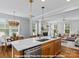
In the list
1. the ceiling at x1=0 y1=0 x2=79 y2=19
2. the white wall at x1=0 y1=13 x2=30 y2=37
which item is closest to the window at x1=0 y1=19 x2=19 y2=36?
the white wall at x1=0 y1=13 x2=30 y2=37

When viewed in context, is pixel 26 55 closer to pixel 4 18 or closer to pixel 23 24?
pixel 4 18

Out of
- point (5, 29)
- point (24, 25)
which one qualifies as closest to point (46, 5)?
point (5, 29)

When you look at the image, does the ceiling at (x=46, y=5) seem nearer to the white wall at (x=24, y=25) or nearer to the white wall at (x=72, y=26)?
the white wall at (x=24, y=25)

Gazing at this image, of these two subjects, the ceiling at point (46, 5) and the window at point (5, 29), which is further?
the window at point (5, 29)

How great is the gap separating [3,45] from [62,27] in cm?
884

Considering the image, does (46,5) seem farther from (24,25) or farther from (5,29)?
(24,25)

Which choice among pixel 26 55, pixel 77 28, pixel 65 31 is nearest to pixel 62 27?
pixel 65 31

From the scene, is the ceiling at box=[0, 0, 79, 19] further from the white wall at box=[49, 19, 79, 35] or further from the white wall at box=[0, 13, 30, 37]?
the white wall at box=[49, 19, 79, 35]

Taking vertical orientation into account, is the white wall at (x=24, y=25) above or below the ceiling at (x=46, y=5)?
below

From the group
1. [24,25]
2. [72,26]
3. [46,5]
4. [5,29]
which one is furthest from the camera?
[72,26]

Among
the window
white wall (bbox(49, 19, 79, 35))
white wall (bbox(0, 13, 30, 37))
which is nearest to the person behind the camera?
Result: the window

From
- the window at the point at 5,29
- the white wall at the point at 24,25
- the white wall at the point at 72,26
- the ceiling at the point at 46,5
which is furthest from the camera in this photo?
the white wall at the point at 72,26

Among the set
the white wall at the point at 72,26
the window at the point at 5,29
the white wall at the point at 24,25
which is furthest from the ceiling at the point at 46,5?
the white wall at the point at 72,26

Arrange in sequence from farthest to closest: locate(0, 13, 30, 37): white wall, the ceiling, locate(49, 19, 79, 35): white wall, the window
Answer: locate(49, 19, 79, 35): white wall, locate(0, 13, 30, 37): white wall, the window, the ceiling
